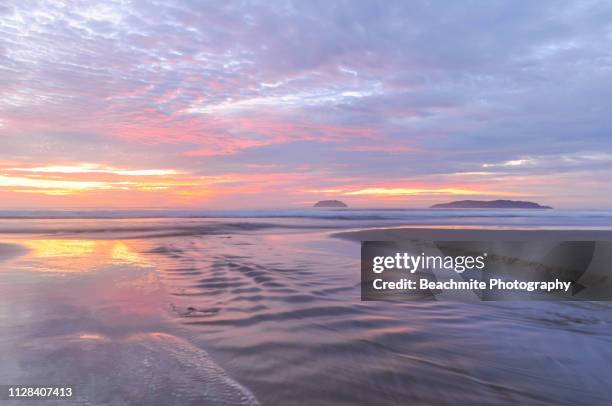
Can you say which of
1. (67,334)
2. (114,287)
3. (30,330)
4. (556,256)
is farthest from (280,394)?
(556,256)

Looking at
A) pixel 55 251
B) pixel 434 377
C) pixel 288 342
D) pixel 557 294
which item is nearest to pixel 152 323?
Result: pixel 288 342

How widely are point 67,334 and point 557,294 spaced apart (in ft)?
36.5

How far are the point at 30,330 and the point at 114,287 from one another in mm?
3574

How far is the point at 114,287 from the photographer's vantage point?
394 inches

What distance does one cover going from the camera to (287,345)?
5879mm

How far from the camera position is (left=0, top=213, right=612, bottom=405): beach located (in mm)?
4449

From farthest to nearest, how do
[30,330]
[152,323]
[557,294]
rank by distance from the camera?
1. [557,294]
2. [152,323]
3. [30,330]

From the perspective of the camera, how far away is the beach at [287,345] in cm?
445

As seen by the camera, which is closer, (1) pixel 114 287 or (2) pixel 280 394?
(2) pixel 280 394

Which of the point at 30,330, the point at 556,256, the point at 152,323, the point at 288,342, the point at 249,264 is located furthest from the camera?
the point at 249,264

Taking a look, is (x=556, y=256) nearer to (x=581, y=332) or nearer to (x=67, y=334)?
(x=581, y=332)

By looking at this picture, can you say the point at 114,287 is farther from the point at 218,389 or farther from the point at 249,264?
the point at 218,389

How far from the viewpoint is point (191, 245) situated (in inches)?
803

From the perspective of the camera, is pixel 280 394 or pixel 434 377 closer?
pixel 280 394
